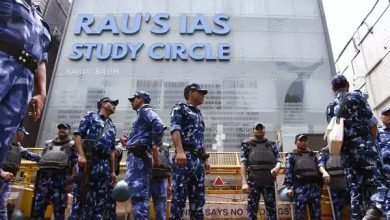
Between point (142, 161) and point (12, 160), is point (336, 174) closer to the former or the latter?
point (142, 161)

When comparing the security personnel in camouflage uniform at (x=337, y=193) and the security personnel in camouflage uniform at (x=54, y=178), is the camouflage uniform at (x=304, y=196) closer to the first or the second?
the security personnel in camouflage uniform at (x=337, y=193)

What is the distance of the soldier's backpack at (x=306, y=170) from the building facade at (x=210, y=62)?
564cm

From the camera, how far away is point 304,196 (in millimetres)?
5398

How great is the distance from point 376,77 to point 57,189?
1846 cm

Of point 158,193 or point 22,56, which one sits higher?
point 22,56

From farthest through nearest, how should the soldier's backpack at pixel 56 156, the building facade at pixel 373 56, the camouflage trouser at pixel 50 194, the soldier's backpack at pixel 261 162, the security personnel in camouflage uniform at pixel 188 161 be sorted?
the building facade at pixel 373 56 → the soldier's backpack at pixel 261 162 → the soldier's backpack at pixel 56 156 → the camouflage trouser at pixel 50 194 → the security personnel in camouflage uniform at pixel 188 161

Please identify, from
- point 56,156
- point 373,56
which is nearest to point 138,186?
point 56,156

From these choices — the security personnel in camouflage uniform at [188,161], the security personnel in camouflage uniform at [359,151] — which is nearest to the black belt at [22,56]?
the security personnel in camouflage uniform at [188,161]

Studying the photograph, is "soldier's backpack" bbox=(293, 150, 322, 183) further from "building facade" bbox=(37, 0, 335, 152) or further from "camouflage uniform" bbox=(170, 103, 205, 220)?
"building facade" bbox=(37, 0, 335, 152)

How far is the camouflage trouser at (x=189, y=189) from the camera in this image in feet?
12.9

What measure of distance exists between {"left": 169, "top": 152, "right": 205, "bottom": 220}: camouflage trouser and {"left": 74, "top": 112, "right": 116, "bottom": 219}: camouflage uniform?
100cm

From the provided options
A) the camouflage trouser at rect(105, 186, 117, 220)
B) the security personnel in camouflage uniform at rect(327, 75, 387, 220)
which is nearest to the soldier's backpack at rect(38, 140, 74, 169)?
the camouflage trouser at rect(105, 186, 117, 220)

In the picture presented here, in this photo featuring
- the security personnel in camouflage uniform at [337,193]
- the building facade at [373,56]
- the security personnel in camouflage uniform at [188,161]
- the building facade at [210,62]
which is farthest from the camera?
the building facade at [373,56]

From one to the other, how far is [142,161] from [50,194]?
1671 mm
